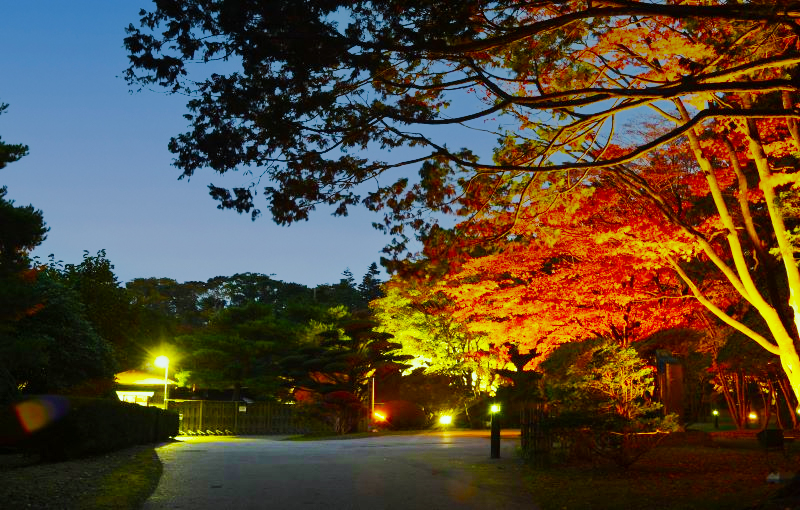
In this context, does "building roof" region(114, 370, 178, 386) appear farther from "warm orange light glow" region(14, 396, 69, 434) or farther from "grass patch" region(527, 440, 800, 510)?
"grass patch" region(527, 440, 800, 510)

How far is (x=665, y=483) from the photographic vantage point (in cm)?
1045

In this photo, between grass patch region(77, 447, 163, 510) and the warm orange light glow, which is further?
the warm orange light glow

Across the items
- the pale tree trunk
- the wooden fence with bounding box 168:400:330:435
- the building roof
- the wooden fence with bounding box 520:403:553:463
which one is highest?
the pale tree trunk

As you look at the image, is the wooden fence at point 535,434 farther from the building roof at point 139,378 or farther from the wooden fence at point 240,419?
the building roof at point 139,378

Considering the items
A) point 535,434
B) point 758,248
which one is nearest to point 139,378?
point 535,434

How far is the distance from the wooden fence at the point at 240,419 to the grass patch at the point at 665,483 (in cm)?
2477

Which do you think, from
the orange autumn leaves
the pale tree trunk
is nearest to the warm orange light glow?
the orange autumn leaves

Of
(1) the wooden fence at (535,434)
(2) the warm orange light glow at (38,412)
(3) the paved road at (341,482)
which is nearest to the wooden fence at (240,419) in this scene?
(3) the paved road at (341,482)

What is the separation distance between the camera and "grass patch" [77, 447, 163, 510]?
7992 mm

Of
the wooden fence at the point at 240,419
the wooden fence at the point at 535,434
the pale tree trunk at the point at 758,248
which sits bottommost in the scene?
the wooden fence at the point at 240,419

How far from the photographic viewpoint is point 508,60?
31.2ft

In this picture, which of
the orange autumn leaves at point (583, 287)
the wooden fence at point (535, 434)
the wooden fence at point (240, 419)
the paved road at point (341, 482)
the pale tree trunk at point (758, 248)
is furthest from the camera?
the wooden fence at point (240, 419)

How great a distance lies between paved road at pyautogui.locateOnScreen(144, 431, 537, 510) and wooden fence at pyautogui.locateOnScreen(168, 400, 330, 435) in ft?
69.8

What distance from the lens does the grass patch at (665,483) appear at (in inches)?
339
